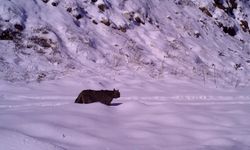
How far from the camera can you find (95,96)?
296 inches

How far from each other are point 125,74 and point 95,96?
184 inches

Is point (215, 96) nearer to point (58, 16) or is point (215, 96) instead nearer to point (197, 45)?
point (197, 45)

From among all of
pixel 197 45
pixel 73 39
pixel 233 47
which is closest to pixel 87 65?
pixel 73 39

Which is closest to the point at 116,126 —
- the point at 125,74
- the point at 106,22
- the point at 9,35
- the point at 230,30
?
the point at 125,74

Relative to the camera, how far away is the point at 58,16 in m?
13.7

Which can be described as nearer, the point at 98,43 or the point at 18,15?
the point at 18,15

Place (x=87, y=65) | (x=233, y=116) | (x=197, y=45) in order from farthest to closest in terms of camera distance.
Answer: (x=197, y=45)
(x=87, y=65)
(x=233, y=116)

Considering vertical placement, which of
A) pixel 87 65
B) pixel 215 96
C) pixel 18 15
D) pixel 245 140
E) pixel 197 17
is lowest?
pixel 245 140

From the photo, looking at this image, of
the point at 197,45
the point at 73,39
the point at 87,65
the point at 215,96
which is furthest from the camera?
the point at 197,45

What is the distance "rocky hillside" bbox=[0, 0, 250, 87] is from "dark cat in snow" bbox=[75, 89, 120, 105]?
3.57m

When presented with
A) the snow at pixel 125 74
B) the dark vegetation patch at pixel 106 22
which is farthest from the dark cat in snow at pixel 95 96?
the dark vegetation patch at pixel 106 22

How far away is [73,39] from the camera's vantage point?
12969 mm

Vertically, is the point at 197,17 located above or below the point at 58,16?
above

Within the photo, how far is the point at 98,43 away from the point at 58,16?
2.22 metres
